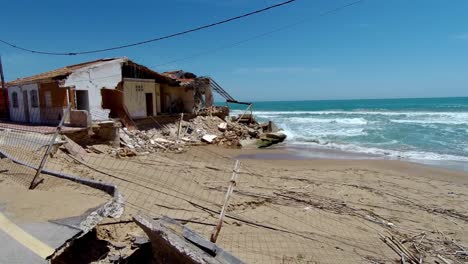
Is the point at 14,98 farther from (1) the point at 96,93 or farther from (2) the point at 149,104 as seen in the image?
(2) the point at 149,104

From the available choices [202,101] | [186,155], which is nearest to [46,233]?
[186,155]

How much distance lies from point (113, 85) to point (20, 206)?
49.2 ft

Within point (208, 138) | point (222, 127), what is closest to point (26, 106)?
point (208, 138)

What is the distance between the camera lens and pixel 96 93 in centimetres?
1864

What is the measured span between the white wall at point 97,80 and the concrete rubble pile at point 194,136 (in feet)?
Answer: 5.98

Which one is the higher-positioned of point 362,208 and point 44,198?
point 44,198

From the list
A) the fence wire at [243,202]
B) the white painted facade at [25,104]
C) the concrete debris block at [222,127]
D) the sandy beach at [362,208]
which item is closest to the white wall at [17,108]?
the white painted facade at [25,104]

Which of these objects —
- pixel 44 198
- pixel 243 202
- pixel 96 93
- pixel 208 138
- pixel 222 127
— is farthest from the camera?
pixel 222 127

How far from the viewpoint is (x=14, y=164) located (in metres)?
8.70

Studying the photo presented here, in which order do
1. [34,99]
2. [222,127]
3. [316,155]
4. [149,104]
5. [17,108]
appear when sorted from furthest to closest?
1. [222,127]
2. [149,104]
3. [17,108]
4. [316,155]
5. [34,99]

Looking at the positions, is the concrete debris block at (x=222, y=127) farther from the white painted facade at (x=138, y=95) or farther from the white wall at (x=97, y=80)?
the white wall at (x=97, y=80)

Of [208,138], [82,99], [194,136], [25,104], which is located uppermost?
[82,99]

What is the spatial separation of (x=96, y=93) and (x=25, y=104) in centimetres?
557

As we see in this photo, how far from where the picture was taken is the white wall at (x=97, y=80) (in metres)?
17.5
